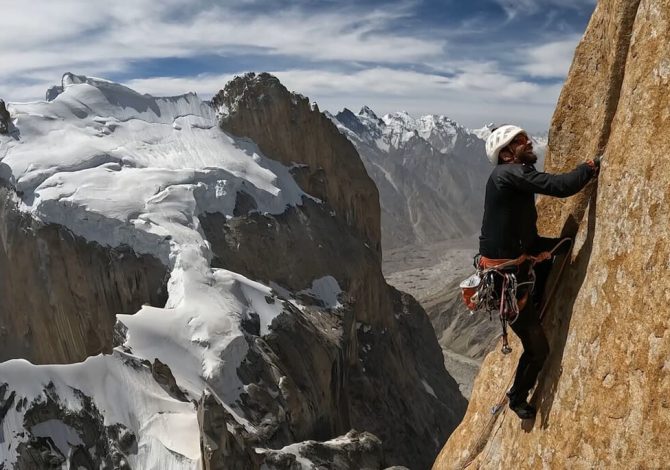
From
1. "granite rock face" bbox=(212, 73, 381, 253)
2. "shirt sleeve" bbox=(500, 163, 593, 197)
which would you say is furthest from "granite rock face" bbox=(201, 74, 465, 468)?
"shirt sleeve" bbox=(500, 163, 593, 197)

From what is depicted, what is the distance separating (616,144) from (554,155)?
8.05 ft

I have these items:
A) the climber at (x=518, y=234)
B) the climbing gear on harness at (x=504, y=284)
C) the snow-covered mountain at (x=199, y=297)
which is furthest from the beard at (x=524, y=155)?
the snow-covered mountain at (x=199, y=297)

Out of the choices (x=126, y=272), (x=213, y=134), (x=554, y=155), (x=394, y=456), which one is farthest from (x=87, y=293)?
(x=554, y=155)

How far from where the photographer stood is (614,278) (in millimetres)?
6945

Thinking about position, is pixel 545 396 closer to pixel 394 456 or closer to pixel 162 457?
pixel 162 457

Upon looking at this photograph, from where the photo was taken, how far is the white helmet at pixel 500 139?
827 cm

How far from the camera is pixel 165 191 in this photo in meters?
51.5

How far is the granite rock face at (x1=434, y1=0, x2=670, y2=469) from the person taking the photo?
245 inches

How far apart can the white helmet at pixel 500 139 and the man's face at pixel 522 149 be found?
0.08 meters

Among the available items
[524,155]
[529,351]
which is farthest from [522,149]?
[529,351]

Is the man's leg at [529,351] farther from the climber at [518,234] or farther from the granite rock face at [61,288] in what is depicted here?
the granite rock face at [61,288]

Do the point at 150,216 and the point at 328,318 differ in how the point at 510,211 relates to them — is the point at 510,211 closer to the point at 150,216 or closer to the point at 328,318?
the point at 150,216

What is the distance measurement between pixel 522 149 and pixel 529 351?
284cm

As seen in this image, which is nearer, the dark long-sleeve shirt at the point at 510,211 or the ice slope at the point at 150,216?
the dark long-sleeve shirt at the point at 510,211
